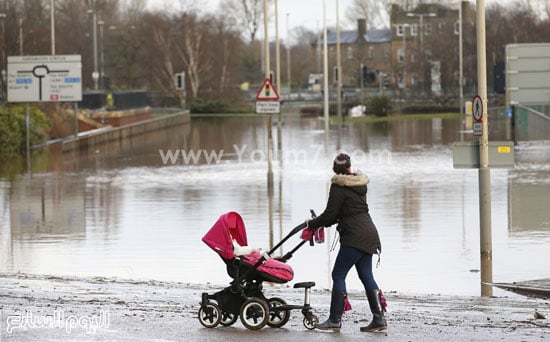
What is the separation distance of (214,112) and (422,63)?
1729 cm

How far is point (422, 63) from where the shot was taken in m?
94.2

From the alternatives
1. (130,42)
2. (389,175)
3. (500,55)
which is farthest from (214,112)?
(389,175)

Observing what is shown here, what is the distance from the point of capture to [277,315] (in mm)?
11172

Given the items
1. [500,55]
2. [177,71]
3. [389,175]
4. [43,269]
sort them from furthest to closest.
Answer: [177,71]
[500,55]
[389,175]
[43,269]

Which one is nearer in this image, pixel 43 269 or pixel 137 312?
pixel 137 312

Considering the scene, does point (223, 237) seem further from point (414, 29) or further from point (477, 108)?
point (414, 29)

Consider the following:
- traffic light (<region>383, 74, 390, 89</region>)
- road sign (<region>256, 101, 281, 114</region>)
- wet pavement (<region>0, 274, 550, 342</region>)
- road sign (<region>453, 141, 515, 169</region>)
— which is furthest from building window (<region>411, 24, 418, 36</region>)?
wet pavement (<region>0, 274, 550, 342</region>)

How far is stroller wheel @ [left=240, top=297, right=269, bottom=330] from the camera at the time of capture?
11.0 m

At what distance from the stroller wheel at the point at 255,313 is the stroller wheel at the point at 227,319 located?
25 centimetres

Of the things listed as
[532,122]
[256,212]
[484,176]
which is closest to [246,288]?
[484,176]

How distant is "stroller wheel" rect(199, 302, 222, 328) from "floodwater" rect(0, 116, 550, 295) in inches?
155

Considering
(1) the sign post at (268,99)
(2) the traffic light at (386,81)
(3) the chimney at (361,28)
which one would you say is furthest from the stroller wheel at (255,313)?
(3) the chimney at (361,28)

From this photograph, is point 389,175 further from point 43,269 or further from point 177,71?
point 177,71

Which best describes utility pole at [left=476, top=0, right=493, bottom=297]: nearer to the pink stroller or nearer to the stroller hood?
the pink stroller
